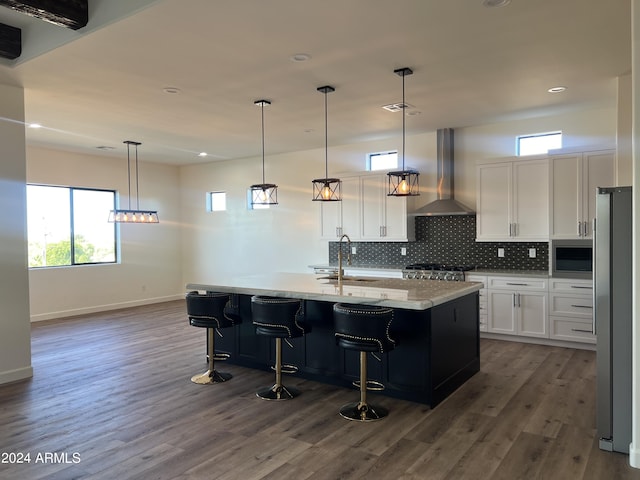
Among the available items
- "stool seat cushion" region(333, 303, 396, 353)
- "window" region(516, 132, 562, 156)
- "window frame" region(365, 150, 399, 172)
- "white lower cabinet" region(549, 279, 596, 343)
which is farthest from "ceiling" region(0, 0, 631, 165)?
"white lower cabinet" region(549, 279, 596, 343)

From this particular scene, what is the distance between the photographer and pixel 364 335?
11.5ft

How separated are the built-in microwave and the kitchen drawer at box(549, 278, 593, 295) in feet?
0.22

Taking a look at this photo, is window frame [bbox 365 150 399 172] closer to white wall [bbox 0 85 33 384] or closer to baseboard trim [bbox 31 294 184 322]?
white wall [bbox 0 85 33 384]

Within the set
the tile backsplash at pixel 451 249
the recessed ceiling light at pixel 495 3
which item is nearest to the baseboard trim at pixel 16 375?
the tile backsplash at pixel 451 249

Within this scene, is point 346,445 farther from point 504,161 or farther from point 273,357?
point 504,161

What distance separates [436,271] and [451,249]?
0.68m

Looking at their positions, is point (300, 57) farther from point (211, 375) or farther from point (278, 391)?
point (211, 375)

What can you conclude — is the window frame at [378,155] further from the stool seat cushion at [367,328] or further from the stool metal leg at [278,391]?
the stool seat cushion at [367,328]

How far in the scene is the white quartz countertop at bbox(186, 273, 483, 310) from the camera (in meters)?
3.64

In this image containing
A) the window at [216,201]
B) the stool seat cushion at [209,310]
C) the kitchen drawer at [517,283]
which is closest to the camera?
the stool seat cushion at [209,310]

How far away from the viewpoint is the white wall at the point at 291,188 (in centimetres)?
626

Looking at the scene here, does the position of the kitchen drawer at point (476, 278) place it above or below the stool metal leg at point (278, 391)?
above

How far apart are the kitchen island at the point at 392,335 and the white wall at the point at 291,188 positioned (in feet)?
9.30

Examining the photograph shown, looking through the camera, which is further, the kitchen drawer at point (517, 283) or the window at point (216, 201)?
the window at point (216, 201)
